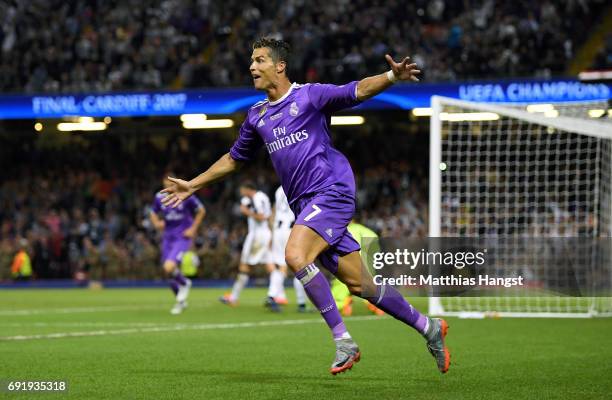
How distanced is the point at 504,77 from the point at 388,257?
16.1 m

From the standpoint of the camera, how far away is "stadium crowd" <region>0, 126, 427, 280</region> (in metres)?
29.0

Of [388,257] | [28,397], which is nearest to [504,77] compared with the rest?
[388,257]

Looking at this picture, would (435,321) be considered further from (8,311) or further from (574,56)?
(574,56)

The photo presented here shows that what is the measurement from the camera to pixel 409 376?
8.02 meters

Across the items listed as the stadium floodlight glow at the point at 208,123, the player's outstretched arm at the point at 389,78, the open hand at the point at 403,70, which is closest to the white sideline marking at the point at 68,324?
the player's outstretched arm at the point at 389,78

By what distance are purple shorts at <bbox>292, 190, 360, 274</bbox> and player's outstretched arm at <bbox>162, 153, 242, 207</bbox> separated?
2.38 feet

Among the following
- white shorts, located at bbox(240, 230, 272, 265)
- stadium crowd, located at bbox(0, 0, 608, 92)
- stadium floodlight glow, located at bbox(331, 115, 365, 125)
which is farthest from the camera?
stadium floodlight glow, located at bbox(331, 115, 365, 125)

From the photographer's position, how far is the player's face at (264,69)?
7.67 m

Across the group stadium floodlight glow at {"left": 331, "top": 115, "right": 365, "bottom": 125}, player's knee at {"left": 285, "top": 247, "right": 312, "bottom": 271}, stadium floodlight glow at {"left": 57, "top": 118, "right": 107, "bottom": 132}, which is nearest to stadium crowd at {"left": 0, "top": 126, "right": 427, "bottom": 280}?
stadium floodlight glow at {"left": 331, "top": 115, "right": 365, "bottom": 125}

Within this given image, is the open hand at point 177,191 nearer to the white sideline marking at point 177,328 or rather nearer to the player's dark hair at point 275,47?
the player's dark hair at point 275,47

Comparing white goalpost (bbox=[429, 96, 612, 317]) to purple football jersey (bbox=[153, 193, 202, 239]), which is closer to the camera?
white goalpost (bbox=[429, 96, 612, 317])

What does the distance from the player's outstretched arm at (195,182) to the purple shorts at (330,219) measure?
28.6 inches

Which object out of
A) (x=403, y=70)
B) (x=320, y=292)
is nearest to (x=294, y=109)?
(x=403, y=70)

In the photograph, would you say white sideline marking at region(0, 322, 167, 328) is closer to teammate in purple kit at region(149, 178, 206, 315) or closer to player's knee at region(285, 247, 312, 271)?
teammate in purple kit at region(149, 178, 206, 315)
